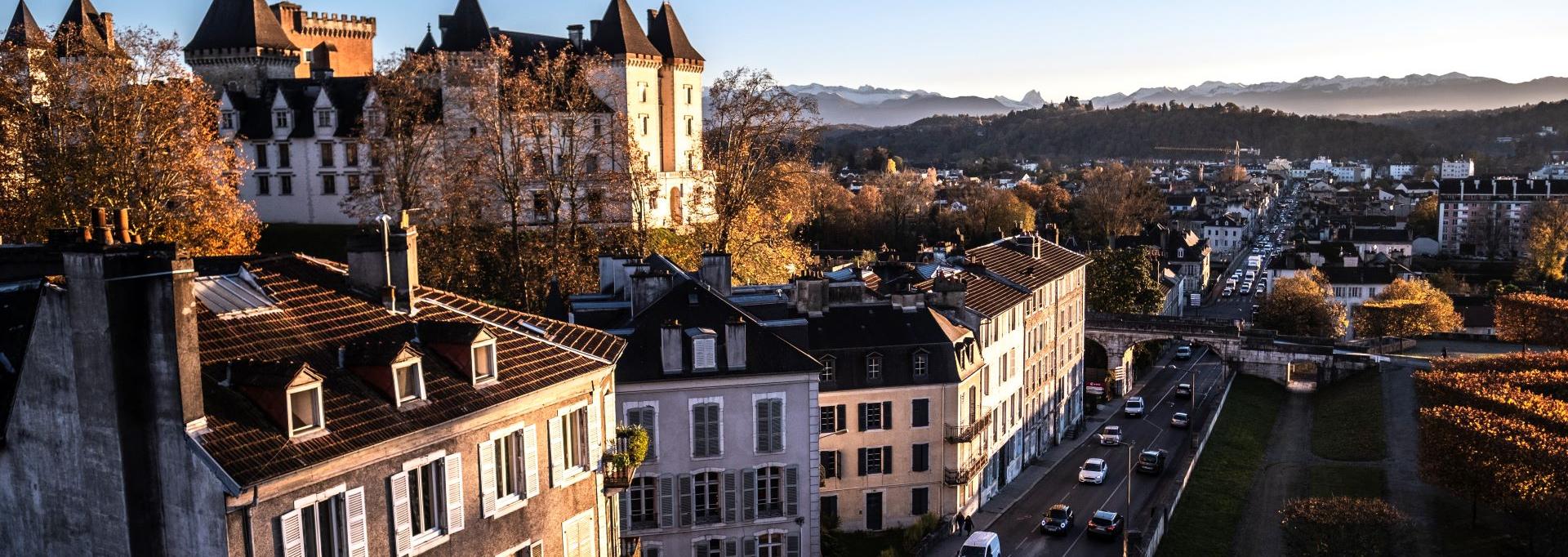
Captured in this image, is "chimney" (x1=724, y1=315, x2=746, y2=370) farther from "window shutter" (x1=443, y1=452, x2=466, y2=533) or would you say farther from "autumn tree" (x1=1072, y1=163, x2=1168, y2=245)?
"autumn tree" (x1=1072, y1=163, x2=1168, y2=245)

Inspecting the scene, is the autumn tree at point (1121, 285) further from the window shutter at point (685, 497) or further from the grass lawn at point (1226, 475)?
the window shutter at point (685, 497)

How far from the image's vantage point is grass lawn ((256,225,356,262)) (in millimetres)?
73475

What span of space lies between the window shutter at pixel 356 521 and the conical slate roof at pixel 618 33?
191ft

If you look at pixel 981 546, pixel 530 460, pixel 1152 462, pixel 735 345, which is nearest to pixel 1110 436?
pixel 1152 462

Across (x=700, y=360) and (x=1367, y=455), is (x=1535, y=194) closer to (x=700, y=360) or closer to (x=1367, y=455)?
(x=1367, y=455)

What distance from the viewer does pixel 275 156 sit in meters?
79.2

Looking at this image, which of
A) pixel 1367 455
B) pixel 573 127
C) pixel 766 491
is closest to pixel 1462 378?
pixel 1367 455

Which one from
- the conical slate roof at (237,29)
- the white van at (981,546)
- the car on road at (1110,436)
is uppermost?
the conical slate roof at (237,29)

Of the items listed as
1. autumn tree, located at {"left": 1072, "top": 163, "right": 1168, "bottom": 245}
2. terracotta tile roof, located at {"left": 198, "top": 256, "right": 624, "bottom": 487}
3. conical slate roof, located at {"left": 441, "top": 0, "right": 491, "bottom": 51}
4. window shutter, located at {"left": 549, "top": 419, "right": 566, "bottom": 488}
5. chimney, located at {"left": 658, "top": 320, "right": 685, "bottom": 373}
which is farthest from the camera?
autumn tree, located at {"left": 1072, "top": 163, "right": 1168, "bottom": 245}

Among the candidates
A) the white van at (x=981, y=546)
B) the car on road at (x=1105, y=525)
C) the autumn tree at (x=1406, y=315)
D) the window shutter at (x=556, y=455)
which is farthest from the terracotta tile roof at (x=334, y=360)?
the autumn tree at (x=1406, y=315)

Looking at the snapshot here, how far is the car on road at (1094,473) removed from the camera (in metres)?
58.7

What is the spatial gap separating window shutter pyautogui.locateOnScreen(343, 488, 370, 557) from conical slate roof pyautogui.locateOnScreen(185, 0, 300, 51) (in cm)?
7190

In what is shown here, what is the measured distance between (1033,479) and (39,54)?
48.3 m

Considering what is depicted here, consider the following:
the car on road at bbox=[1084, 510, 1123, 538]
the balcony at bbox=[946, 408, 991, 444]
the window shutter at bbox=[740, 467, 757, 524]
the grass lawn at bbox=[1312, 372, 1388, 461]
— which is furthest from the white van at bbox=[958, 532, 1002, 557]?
the grass lawn at bbox=[1312, 372, 1388, 461]
